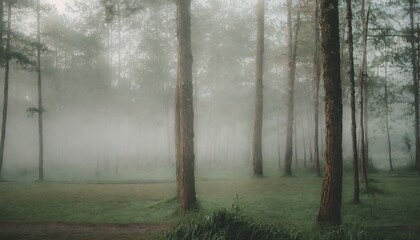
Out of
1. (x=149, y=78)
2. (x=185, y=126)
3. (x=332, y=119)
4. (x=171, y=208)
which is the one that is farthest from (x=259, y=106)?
(x=149, y=78)

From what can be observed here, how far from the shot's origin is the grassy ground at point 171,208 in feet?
30.9

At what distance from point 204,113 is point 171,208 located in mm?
32442

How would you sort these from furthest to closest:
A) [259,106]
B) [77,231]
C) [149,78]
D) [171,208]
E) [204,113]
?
[204,113]
[149,78]
[259,106]
[171,208]
[77,231]

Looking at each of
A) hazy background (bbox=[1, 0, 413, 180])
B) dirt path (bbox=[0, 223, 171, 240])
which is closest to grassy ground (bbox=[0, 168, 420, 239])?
dirt path (bbox=[0, 223, 171, 240])

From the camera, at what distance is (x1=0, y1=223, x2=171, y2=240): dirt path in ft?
29.5

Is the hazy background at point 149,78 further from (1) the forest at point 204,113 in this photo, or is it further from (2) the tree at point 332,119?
(2) the tree at point 332,119

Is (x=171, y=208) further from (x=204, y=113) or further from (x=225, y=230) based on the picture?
(x=204, y=113)

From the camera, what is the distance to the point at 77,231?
9.65 m

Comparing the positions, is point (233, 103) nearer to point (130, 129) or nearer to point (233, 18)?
point (233, 18)

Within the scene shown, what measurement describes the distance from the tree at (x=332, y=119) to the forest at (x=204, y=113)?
32 mm

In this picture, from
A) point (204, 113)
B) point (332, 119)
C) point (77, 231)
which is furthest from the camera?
point (204, 113)

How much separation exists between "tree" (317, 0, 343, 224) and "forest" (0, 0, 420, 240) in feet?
0.10

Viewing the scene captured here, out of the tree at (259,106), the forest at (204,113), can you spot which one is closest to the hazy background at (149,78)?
the forest at (204,113)

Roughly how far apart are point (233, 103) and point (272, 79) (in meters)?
4.97
